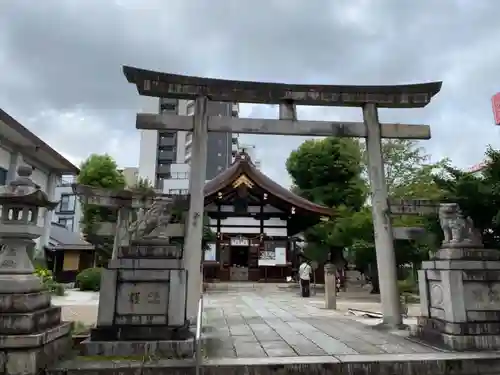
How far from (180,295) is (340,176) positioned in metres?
23.8

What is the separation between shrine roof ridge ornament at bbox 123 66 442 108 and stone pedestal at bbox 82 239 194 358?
393 centimetres

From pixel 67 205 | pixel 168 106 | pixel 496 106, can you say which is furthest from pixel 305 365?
pixel 168 106

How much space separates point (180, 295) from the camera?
18.8ft

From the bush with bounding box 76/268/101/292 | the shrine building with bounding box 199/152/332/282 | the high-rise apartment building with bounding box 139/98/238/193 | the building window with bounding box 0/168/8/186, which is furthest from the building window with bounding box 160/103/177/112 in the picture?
the building window with bounding box 0/168/8/186

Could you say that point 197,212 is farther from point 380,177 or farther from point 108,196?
point 380,177

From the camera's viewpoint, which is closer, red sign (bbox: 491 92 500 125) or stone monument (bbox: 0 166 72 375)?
stone monument (bbox: 0 166 72 375)

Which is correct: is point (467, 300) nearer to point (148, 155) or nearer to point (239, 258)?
point (239, 258)

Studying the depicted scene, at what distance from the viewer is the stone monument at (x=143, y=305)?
547 centimetres

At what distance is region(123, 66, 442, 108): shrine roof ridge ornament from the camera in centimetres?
841

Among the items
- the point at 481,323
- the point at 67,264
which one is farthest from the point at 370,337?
the point at 67,264

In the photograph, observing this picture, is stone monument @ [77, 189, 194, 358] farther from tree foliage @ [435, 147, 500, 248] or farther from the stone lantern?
tree foliage @ [435, 147, 500, 248]

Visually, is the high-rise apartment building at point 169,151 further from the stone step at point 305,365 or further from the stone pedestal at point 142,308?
the stone step at point 305,365

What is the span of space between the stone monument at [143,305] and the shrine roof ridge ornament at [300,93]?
3785mm

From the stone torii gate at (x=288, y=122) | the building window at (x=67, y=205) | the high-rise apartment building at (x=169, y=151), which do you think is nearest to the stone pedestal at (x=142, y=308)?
the stone torii gate at (x=288, y=122)
